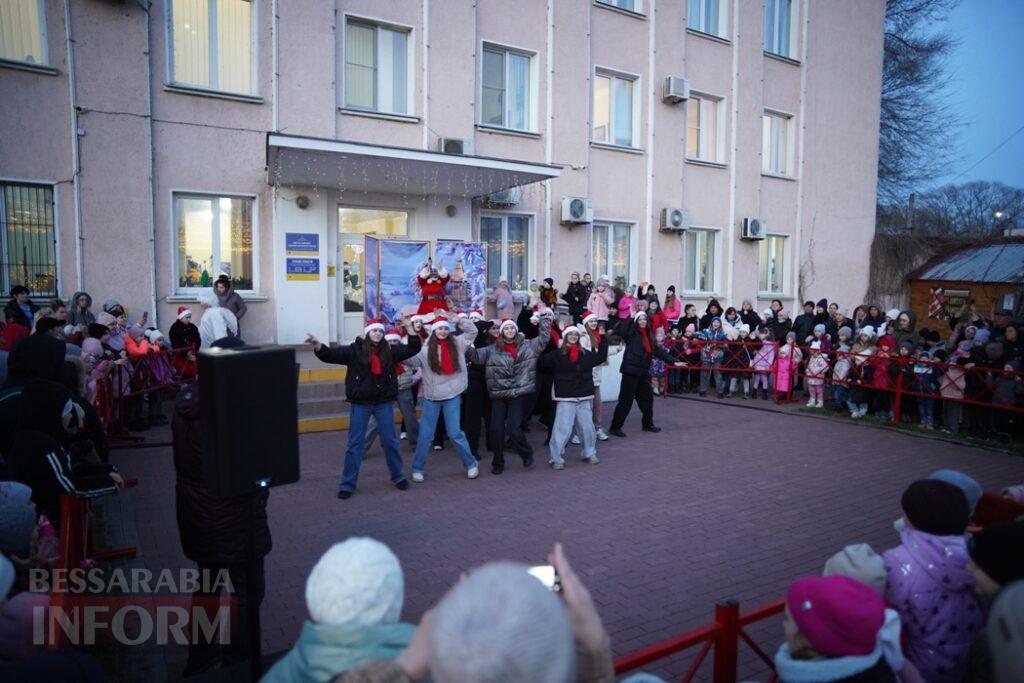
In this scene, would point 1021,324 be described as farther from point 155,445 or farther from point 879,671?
point 155,445

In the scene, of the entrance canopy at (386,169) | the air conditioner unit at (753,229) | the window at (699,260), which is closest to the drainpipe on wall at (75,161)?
the entrance canopy at (386,169)

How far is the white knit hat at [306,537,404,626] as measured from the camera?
2043mm

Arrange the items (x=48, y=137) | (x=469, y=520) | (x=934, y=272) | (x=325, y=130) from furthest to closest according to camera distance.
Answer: (x=934, y=272), (x=325, y=130), (x=48, y=137), (x=469, y=520)

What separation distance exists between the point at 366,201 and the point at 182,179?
3.45m

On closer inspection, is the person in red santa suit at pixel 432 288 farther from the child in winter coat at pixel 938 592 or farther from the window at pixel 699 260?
the child in winter coat at pixel 938 592

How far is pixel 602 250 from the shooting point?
1706cm

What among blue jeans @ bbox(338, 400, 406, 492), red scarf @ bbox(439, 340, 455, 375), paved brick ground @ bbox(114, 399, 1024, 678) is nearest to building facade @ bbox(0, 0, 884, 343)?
red scarf @ bbox(439, 340, 455, 375)

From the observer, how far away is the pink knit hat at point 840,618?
89.2 inches

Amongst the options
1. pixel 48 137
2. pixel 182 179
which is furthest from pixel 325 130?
pixel 48 137

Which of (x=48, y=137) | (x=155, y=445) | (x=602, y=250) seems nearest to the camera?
(x=155, y=445)

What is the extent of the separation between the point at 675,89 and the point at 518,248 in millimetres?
6134

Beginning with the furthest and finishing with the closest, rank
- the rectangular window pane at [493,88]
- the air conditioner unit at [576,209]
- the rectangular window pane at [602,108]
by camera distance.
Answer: the rectangular window pane at [602,108]
the air conditioner unit at [576,209]
the rectangular window pane at [493,88]

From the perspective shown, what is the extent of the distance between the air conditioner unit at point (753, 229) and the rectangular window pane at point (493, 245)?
789cm

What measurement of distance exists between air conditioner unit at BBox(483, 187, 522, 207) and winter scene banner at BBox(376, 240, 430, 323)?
200 centimetres
